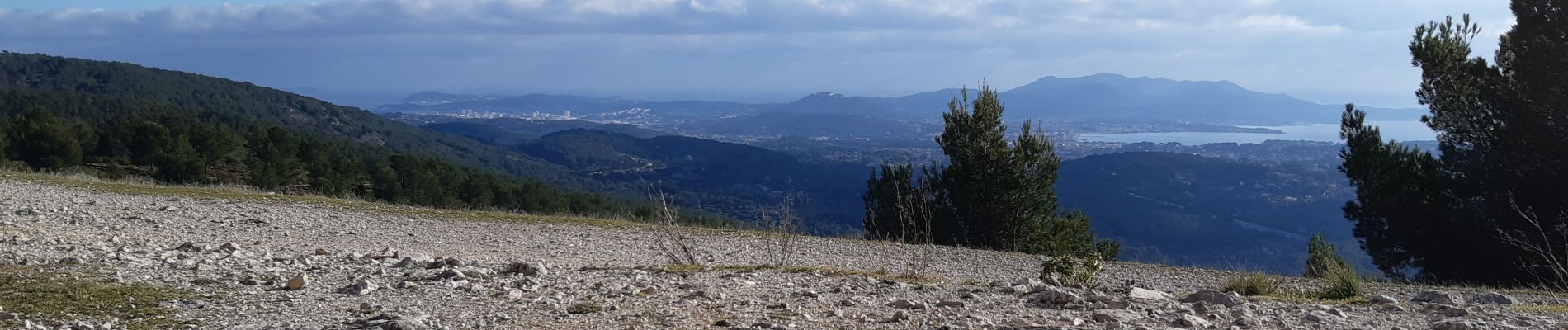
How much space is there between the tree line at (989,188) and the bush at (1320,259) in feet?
11.5

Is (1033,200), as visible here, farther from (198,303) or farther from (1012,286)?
(198,303)

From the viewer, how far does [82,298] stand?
5.75m

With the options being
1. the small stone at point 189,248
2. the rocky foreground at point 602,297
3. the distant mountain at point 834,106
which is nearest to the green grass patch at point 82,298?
the rocky foreground at point 602,297

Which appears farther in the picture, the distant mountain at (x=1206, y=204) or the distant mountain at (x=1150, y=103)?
the distant mountain at (x=1150, y=103)

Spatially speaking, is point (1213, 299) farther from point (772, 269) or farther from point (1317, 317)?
point (772, 269)

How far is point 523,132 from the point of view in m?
154

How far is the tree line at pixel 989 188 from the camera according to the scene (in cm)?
1798

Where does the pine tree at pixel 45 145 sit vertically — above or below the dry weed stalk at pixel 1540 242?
below

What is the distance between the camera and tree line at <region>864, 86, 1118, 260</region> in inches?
708

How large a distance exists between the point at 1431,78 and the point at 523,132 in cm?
14884

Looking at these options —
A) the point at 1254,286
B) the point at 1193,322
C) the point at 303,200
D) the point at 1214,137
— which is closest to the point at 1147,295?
the point at 1193,322

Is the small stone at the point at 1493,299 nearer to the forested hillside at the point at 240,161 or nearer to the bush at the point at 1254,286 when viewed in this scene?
the bush at the point at 1254,286

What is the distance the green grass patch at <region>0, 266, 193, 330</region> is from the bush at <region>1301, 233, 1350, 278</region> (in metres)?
8.88

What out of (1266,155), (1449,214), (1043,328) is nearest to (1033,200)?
(1449,214)
